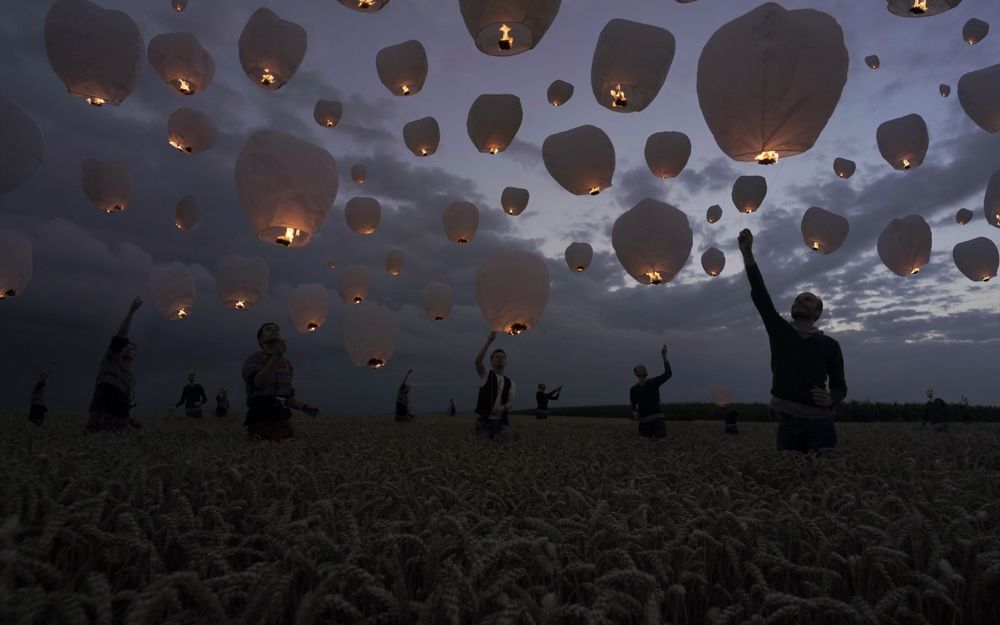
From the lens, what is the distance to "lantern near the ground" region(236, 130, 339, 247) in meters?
5.90

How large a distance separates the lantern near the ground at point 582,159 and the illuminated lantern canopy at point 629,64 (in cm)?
190

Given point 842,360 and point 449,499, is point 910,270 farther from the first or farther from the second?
point 449,499

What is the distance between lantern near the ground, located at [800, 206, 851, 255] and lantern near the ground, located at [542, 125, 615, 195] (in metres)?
6.22

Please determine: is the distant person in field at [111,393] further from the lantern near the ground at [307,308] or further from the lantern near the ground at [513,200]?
the lantern near the ground at [513,200]

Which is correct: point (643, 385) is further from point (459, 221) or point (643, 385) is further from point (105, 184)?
point (105, 184)

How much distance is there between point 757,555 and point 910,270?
12.2 m

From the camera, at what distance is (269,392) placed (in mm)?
9000

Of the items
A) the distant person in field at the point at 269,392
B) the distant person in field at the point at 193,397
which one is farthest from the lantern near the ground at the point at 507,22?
the distant person in field at the point at 193,397

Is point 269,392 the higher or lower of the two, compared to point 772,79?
lower

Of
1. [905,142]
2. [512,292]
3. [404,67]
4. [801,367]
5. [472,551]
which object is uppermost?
[404,67]

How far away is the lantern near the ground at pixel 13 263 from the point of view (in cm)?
989

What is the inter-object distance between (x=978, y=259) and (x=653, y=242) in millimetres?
10938

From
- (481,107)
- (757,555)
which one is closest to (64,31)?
(481,107)

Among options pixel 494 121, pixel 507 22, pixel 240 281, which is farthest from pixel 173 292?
pixel 507 22
